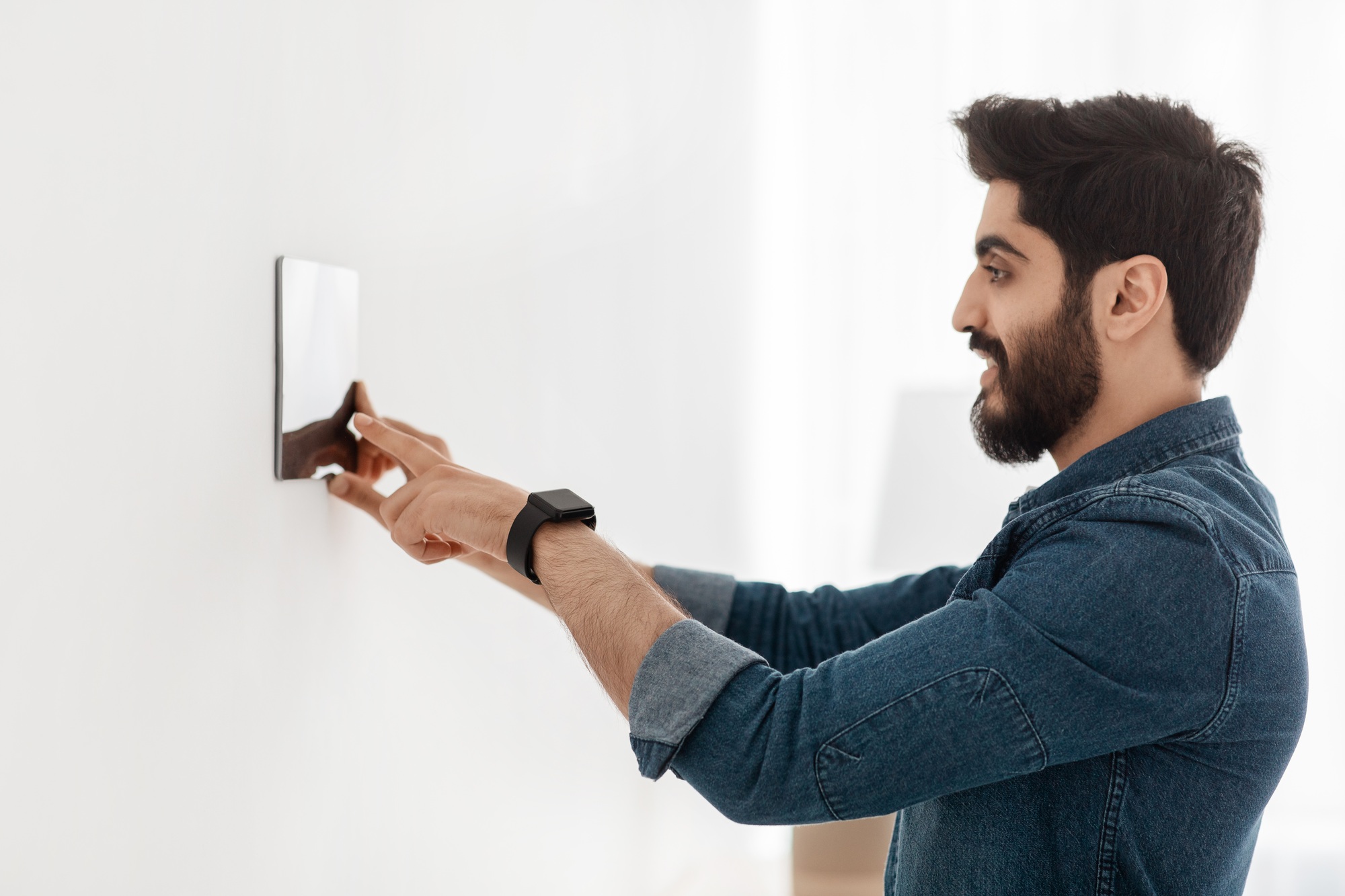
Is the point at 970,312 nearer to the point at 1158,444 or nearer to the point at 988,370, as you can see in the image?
the point at 988,370

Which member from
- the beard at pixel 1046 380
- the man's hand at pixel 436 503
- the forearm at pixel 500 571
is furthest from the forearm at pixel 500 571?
the beard at pixel 1046 380

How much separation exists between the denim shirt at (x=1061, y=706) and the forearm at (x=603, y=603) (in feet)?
0.09

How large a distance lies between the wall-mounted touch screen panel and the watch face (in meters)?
0.20

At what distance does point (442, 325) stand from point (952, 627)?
25.7 inches

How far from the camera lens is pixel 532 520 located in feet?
2.59

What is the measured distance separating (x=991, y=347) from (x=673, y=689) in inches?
20.6

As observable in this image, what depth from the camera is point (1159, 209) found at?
2.91 feet

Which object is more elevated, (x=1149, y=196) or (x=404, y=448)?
(x=1149, y=196)

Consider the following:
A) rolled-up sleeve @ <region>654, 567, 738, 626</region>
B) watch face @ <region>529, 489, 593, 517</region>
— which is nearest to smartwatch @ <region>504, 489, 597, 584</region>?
watch face @ <region>529, 489, 593, 517</region>

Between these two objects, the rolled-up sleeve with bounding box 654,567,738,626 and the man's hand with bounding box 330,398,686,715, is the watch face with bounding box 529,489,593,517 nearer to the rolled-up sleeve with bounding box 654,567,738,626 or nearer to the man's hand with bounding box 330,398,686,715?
the man's hand with bounding box 330,398,686,715

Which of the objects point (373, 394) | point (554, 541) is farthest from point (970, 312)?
point (373, 394)

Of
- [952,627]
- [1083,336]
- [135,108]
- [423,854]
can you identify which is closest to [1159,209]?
[1083,336]

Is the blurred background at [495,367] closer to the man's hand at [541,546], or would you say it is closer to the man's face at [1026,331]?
the man's hand at [541,546]

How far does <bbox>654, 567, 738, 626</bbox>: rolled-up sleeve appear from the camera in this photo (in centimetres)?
119
